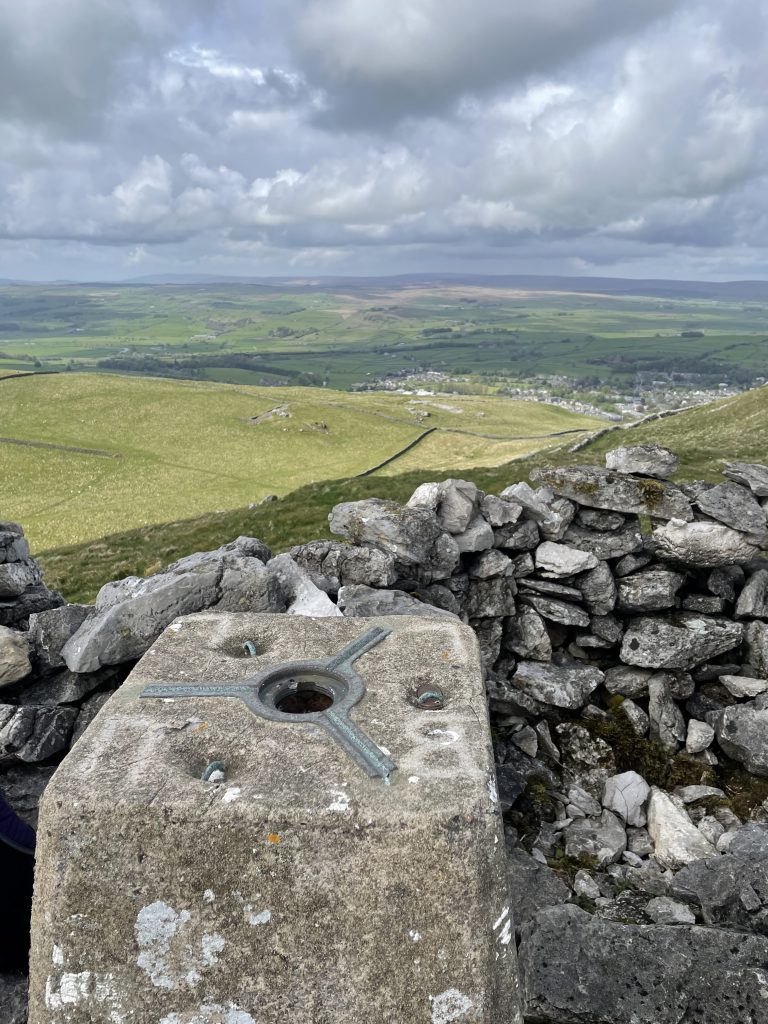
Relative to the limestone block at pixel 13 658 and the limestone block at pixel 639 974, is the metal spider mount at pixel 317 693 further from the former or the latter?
the limestone block at pixel 13 658

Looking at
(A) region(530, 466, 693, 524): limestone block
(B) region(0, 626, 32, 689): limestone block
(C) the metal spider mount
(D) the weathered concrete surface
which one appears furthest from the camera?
(A) region(530, 466, 693, 524): limestone block

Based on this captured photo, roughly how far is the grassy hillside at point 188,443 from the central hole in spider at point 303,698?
116 ft

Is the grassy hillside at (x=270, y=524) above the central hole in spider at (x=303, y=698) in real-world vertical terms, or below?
below

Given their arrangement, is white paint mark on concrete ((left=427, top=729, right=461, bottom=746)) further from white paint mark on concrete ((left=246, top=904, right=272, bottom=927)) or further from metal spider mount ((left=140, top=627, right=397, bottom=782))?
white paint mark on concrete ((left=246, top=904, right=272, bottom=927))

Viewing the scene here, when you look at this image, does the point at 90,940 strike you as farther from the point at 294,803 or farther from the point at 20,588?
the point at 20,588

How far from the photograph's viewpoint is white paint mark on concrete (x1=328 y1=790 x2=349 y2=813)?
4.46m

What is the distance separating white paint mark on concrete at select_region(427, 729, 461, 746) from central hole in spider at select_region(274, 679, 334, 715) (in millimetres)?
1266

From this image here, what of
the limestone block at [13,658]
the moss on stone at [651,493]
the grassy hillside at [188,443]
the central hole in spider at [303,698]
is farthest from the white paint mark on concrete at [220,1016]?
the grassy hillside at [188,443]

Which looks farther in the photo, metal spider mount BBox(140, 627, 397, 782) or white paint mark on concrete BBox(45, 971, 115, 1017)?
metal spider mount BBox(140, 627, 397, 782)

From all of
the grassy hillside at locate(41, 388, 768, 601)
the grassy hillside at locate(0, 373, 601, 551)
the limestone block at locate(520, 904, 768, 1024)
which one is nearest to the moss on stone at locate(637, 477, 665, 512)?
the limestone block at locate(520, 904, 768, 1024)

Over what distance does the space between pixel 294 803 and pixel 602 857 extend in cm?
542

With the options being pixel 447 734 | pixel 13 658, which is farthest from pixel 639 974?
pixel 13 658

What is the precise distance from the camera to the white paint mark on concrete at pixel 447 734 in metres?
5.24

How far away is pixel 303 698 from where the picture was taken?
6.51 metres
